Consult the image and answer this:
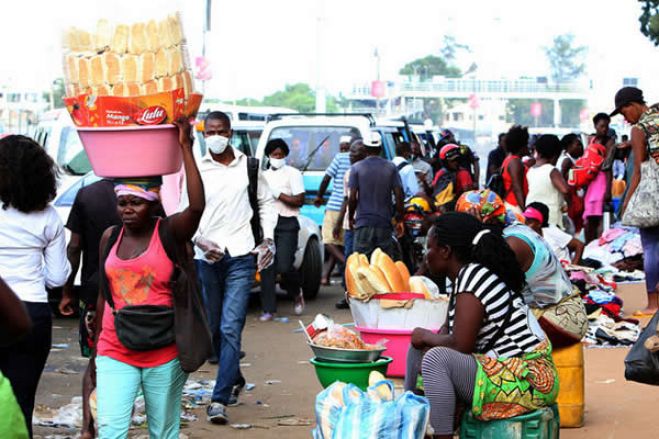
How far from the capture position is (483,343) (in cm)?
594

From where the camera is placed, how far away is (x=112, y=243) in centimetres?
569

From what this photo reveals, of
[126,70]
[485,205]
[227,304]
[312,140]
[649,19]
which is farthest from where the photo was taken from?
[649,19]

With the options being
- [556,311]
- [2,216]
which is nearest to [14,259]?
[2,216]

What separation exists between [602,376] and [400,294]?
1717 millimetres

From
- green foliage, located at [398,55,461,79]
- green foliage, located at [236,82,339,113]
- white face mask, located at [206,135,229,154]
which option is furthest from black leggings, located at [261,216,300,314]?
green foliage, located at [398,55,461,79]

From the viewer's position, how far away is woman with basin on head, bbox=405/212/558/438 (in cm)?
573

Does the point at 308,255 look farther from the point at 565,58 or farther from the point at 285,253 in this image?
the point at 565,58

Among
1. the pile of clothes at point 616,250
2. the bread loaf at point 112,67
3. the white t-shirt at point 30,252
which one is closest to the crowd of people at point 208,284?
the white t-shirt at point 30,252

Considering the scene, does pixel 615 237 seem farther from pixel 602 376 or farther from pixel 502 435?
pixel 502 435

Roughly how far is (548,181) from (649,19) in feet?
26.0

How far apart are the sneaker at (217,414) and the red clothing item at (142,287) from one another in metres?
2.18

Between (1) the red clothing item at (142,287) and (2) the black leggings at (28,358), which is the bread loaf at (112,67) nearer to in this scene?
(1) the red clothing item at (142,287)

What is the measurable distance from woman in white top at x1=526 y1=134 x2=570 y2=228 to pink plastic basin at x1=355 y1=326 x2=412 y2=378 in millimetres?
5250

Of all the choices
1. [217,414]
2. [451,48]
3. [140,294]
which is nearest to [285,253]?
[217,414]
